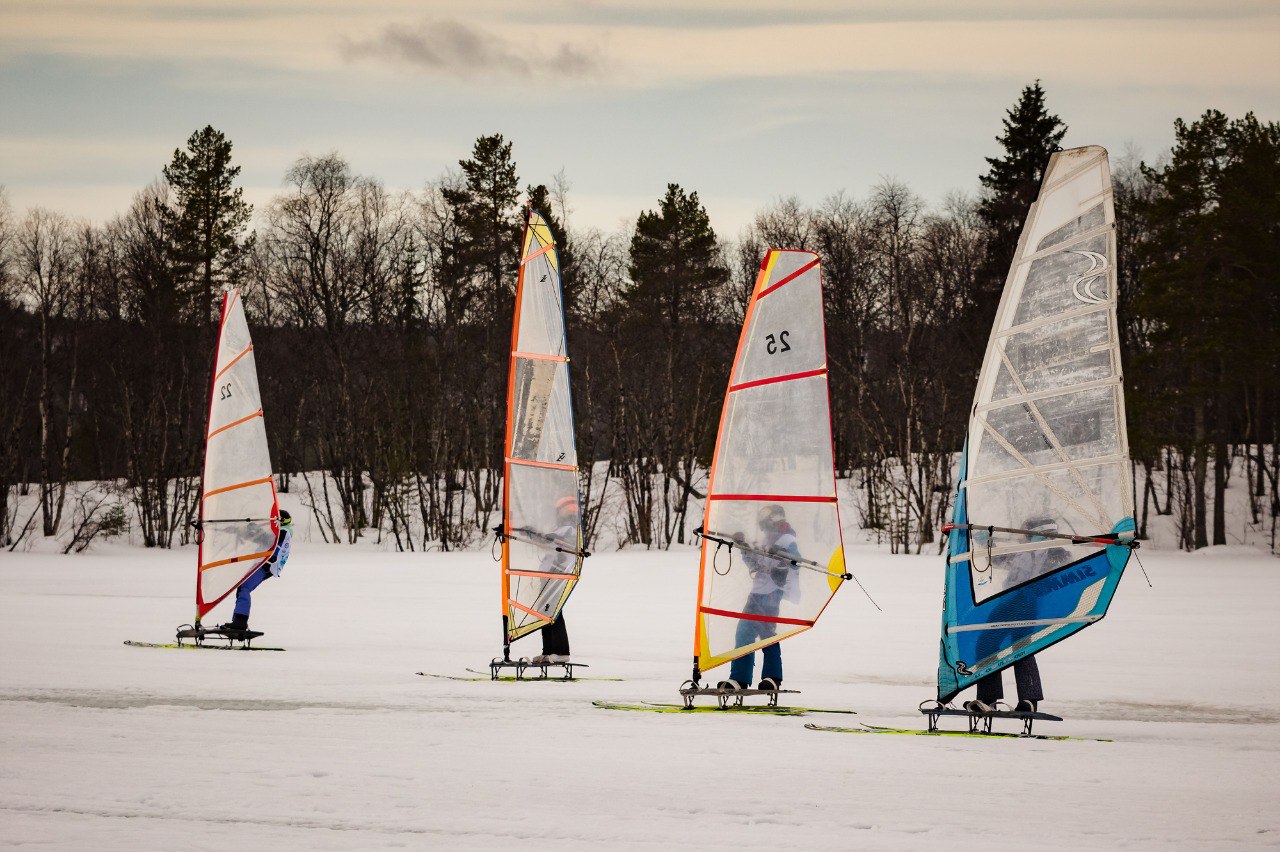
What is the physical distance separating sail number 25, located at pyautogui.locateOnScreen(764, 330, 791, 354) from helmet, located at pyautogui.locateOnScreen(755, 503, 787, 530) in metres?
1.42

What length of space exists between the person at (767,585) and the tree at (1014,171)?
98.4 ft

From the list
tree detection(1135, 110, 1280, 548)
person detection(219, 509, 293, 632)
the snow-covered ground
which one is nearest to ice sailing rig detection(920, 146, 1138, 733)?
the snow-covered ground

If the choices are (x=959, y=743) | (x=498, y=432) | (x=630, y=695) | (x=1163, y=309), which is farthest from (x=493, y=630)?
(x=498, y=432)

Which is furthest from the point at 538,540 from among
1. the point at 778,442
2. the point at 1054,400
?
the point at 1054,400

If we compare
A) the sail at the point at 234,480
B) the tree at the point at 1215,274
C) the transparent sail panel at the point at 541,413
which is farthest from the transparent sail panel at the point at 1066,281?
the tree at the point at 1215,274

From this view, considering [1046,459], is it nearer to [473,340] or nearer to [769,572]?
[769,572]

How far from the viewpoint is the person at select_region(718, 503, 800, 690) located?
1093 centimetres

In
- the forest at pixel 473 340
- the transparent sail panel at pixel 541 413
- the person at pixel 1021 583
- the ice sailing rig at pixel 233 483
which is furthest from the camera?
the forest at pixel 473 340

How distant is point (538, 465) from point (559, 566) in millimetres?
1151

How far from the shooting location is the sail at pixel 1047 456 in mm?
9406

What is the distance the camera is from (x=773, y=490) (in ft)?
36.4

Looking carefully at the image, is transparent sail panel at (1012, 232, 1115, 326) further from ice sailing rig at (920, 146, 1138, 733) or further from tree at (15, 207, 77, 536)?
tree at (15, 207, 77, 536)

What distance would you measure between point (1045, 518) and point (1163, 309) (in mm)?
26629

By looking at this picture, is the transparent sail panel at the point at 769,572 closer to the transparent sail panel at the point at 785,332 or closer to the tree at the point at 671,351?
the transparent sail panel at the point at 785,332
